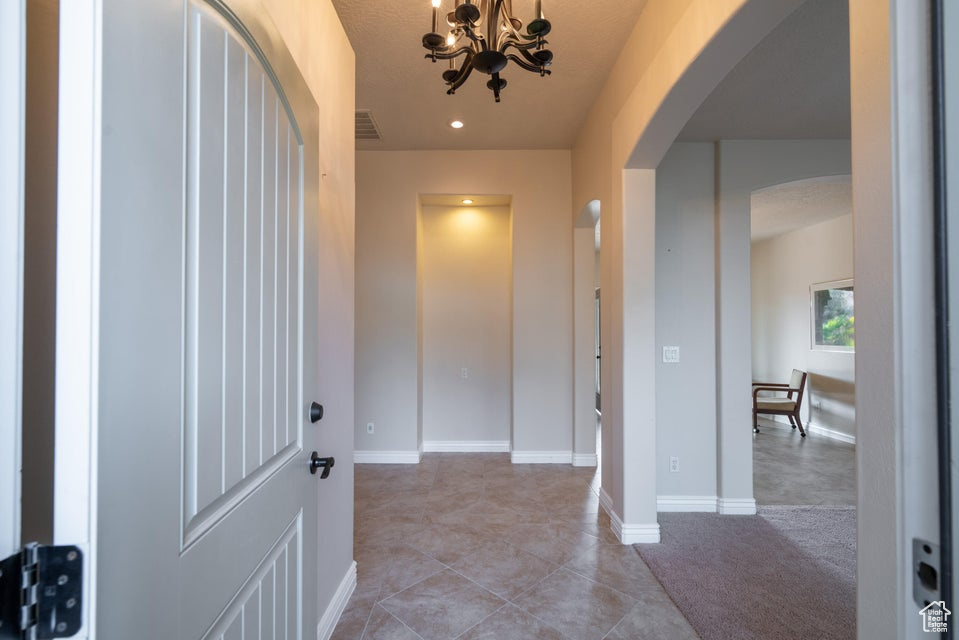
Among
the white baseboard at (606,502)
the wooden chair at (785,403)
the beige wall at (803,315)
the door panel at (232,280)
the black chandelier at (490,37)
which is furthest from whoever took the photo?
the wooden chair at (785,403)

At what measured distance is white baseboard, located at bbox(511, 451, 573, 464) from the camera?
416cm

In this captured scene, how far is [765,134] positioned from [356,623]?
4029 millimetres

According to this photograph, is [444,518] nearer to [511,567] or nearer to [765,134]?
[511,567]

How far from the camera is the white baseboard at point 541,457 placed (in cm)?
416

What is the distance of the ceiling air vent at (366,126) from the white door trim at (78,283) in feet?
10.7

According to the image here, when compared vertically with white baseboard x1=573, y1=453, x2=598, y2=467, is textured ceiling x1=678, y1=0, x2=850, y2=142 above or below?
above

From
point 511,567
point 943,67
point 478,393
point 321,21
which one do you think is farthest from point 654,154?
point 478,393

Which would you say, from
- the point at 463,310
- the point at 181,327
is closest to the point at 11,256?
the point at 181,327

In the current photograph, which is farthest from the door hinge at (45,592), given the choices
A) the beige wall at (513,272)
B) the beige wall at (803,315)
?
the beige wall at (803,315)

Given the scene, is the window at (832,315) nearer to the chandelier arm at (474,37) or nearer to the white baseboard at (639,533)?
the white baseboard at (639,533)

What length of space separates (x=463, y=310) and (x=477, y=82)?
7.85ft

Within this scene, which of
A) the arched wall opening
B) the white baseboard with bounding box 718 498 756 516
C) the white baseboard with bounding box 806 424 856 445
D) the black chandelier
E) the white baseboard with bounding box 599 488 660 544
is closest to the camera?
the arched wall opening

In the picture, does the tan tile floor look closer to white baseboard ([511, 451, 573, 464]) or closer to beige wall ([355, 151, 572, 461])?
white baseboard ([511, 451, 573, 464])

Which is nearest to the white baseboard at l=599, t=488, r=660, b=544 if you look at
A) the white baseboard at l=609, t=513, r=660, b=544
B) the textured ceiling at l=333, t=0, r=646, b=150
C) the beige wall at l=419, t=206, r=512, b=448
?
the white baseboard at l=609, t=513, r=660, b=544
